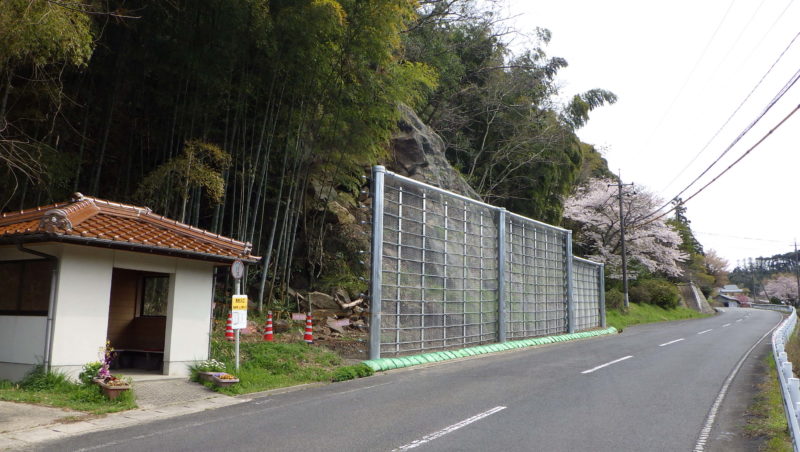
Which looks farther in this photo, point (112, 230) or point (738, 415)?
point (112, 230)

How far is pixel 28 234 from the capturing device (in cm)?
765

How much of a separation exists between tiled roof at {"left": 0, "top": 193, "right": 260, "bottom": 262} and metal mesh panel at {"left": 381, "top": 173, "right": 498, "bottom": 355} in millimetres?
3510

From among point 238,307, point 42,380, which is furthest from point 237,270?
point 42,380

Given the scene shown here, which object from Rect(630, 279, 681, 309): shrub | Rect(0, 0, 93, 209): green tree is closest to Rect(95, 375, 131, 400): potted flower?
Rect(0, 0, 93, 209): green tree

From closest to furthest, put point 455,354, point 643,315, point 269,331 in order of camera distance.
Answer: point 269,331
point 455,354
point 643,315

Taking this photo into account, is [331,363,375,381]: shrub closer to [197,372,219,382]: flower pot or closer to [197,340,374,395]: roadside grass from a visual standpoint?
[197,340,374,395]: roadside grass

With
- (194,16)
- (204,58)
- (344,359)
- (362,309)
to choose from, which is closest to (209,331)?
(344,359)

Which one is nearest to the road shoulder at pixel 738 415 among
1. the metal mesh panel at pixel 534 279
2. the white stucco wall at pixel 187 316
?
the metal mesh panel at pixel 534 279

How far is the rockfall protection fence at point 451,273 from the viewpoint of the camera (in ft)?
40.1

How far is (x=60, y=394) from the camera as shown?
7613 millimetres

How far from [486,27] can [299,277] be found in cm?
1467

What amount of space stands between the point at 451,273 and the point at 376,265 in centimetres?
323

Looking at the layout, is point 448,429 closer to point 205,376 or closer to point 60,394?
point 205,376

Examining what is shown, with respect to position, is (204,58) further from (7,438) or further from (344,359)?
(7,438)
